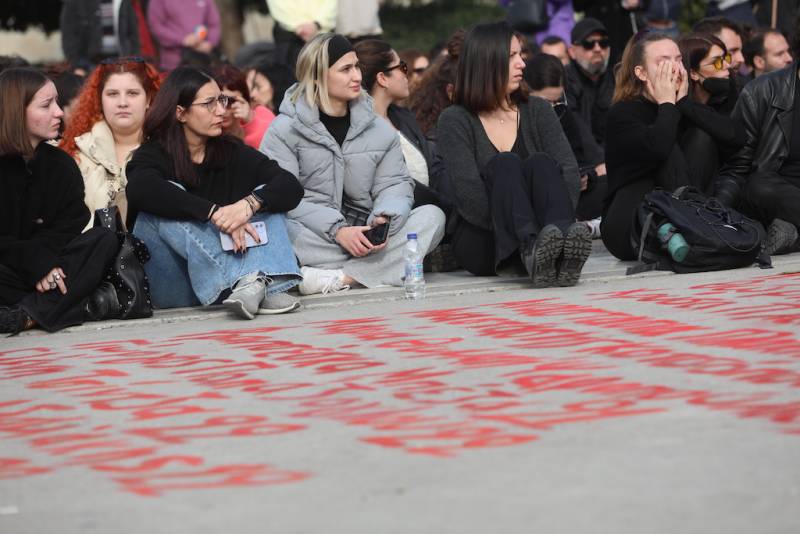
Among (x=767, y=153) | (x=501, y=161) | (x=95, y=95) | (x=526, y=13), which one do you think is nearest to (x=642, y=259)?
(x=501, y=161)

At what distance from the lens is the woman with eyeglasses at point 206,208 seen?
741 centimetres

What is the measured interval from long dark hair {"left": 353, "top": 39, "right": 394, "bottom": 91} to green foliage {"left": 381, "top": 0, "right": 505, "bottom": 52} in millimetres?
13066

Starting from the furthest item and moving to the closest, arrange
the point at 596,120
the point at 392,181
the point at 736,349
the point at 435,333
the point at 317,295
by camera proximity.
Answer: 1. the point at 596,120
2. the point at 392,181
3. the point at 317,295
4. the point at 435,333
5. the point at 736,349

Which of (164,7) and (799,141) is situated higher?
(164,7)

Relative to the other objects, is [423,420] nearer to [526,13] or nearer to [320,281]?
[320,281]

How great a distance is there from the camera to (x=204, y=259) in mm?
7473

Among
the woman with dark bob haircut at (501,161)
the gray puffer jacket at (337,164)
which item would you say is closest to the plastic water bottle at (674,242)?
the woman with dark bob haircut at (501,161)

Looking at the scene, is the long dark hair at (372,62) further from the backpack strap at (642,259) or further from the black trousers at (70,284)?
the black trousers at (70,284)

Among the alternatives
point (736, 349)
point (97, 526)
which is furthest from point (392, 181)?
point (97, 526)

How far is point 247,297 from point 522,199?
1569 millimetres

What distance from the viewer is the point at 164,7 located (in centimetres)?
Result: 1355

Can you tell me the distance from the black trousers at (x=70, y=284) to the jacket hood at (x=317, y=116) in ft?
4.53

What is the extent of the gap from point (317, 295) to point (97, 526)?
169 inches

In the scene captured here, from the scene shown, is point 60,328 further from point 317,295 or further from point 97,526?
point 97,526
